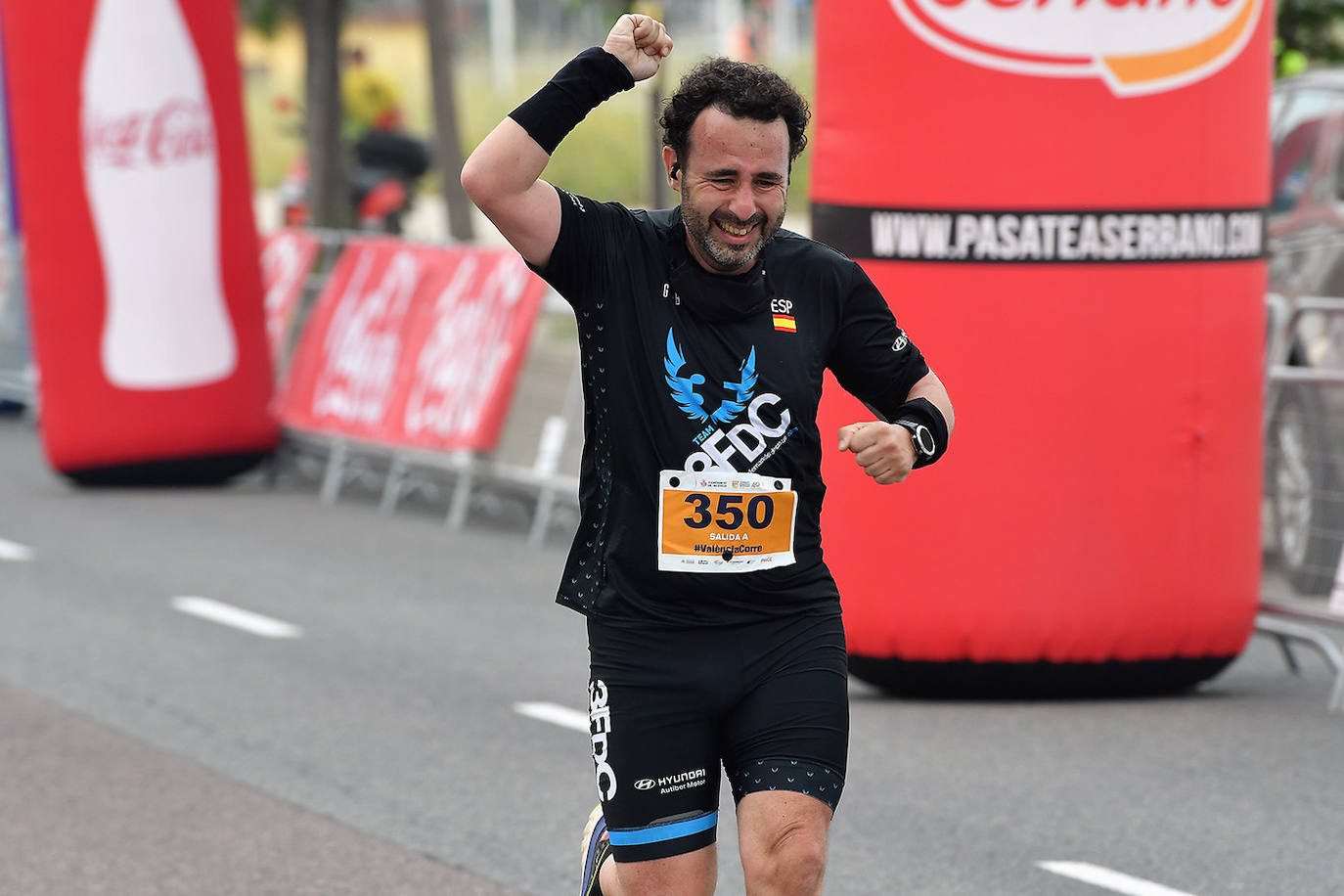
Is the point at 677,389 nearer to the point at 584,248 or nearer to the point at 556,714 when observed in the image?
the point at 584,248

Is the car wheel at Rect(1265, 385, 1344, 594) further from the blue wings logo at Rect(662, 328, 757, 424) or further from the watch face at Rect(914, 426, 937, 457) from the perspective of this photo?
the blue wings logo at Rect(662, 328, 757, 424)

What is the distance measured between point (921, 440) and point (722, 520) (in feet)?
1.31

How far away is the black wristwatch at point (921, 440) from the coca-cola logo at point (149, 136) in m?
10.1

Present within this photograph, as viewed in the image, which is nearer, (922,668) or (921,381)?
(921,381)

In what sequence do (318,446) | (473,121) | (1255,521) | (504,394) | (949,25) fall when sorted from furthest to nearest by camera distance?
(473,121) < (318,446) < (504,394) < (1255,521) < (949,25)

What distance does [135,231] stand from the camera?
43.0 ft

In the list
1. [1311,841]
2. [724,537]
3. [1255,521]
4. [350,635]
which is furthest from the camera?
[350,635]

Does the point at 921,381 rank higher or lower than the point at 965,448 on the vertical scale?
higher

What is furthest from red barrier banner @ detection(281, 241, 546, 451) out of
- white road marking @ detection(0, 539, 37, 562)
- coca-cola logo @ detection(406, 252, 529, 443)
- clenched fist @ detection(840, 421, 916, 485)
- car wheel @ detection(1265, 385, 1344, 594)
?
clenched fist @ detection(840, 421, 916, 485)

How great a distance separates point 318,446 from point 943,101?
742cm

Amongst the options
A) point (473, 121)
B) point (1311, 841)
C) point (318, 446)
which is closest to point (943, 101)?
point (1311, 841)

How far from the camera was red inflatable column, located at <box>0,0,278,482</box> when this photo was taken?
12.9 metres

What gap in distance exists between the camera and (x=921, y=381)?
406cm

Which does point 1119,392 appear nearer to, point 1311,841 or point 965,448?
point 965,448
